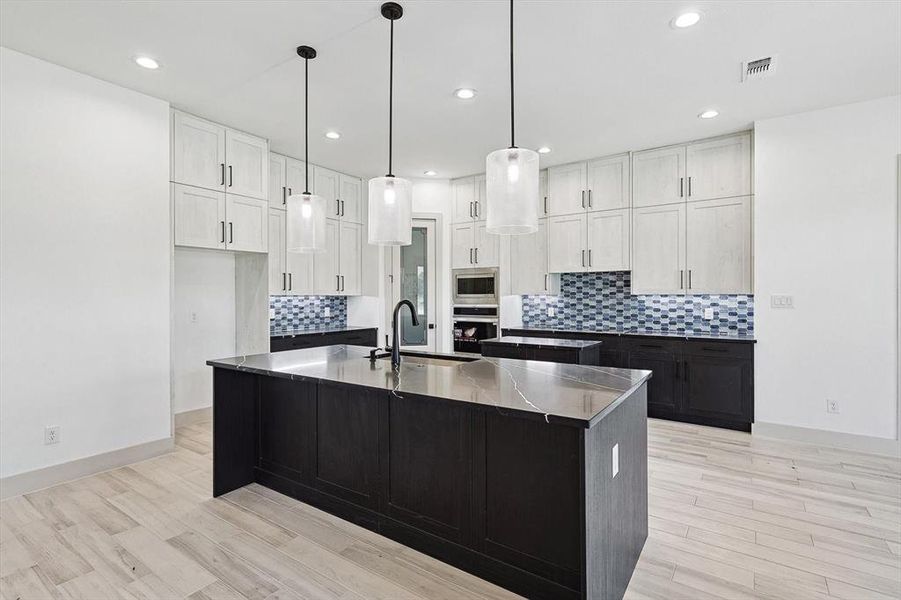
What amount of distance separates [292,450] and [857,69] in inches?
193

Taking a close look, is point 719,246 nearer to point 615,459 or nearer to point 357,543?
point 615,459

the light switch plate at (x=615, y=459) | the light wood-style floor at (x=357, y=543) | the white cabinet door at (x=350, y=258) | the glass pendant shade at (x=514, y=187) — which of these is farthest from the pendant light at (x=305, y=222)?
the white cabinet door at (x=350, y=258)

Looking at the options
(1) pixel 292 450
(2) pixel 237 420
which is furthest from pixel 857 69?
(2) pixel 237 420

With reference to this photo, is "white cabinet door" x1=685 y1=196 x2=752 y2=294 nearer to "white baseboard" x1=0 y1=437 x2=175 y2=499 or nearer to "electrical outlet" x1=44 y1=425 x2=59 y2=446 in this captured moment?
"white baseboard" x1=0 y1=437 x2=175 y2=499

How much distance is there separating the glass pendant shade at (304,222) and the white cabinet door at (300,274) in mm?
2452

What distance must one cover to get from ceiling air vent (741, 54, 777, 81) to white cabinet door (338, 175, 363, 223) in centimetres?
459

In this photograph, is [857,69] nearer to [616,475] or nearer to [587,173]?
[587,173]

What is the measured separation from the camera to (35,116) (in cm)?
318

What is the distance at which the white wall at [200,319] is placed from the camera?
466cm

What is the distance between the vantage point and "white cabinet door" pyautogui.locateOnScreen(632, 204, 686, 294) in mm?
4902

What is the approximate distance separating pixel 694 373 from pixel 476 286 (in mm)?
2838

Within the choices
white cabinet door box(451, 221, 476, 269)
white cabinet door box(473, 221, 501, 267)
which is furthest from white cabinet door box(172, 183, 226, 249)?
white cabinet door box(473, 221, 501, 267)

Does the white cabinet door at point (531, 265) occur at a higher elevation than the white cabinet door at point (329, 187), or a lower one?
lower

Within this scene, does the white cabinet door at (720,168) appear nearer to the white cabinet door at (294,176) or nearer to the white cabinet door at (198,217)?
the white cabinet door at (294,176)
